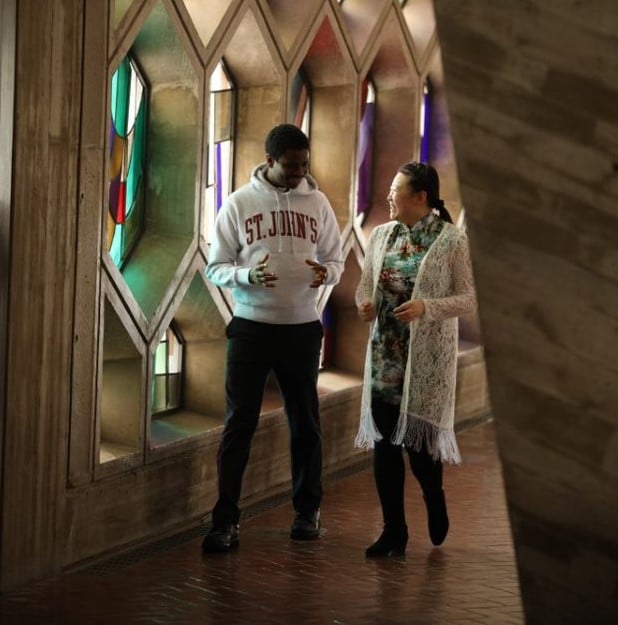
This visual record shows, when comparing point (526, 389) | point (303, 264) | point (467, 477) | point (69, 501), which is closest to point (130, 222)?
point (303, 264)

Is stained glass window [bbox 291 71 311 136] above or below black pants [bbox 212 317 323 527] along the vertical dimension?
above

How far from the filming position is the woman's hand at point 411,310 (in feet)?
16.1

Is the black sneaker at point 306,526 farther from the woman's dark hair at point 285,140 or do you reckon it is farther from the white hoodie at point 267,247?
the woman's dark hair at point 285,140

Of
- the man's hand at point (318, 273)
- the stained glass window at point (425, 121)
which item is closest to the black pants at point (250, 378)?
the man's hand at point (318, 273)

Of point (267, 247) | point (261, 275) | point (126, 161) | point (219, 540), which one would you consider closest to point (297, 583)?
point (219, 540)

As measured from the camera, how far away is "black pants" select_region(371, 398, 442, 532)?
16.7ft

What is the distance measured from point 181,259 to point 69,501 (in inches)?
49.9

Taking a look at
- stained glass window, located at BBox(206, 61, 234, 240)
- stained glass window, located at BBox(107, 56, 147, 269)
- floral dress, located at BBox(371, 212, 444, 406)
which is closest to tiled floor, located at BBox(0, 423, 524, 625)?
floral dress, located at BBox(371, 212, 444, 406)

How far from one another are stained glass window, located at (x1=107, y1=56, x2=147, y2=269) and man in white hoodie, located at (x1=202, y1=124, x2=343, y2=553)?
1.84 feet

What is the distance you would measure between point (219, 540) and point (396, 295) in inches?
46.7

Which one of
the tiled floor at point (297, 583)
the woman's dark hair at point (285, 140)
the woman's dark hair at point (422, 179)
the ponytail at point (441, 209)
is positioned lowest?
the tiled floor at point (297, 583)

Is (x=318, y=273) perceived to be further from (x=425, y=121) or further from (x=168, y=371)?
(x=425, y=121)

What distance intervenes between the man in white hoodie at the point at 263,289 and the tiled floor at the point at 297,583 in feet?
0.90

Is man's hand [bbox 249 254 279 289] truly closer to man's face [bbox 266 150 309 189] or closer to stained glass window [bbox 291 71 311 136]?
man's face [bbox 266 150 309 189]
